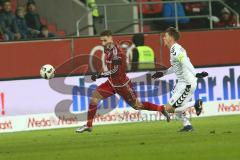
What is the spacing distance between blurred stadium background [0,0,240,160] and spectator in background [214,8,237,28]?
1.7 inches

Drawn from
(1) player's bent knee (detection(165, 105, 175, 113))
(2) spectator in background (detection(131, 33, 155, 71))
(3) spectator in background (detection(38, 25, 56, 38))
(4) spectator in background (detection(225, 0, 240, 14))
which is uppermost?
(4) spectator in background (detection(225, 0, 240, 14))

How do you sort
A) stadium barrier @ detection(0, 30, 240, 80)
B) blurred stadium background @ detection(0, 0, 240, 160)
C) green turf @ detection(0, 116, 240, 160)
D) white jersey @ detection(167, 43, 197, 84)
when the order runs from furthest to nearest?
1. stadium barrier @ detection(0, 30, 240, 80)
2. white jersey @ detection(167, 43, 197, 84)
3. blurred stadium background @ detection(0, 0, 240, 160)
4. green turf @ detection(0, 116, 240, 160)

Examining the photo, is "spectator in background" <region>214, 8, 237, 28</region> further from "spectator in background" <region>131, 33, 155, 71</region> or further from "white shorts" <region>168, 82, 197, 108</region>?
"white shorts" <region>168, 82, 197, 108</region>

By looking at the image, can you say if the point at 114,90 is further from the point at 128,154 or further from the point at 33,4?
the point at 33,4

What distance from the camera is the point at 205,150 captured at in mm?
12797

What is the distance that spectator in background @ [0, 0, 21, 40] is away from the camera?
896 inches

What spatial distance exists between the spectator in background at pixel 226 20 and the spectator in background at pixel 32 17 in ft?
19.9

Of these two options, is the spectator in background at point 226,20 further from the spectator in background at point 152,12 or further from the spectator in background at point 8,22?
the spectator in background at point 8,22

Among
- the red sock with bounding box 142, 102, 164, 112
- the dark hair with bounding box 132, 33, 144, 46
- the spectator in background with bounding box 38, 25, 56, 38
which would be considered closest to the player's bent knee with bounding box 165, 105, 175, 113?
the red sock with bounding box 142, 102, 164, 112

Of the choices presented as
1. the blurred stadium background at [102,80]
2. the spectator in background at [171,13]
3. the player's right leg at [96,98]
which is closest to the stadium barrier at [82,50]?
the blurred stadium background at [102,80]

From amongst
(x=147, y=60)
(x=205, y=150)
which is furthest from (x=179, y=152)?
(x=147, y=60)

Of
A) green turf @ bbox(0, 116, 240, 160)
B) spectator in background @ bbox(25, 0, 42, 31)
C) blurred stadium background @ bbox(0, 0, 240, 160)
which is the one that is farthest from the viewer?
spectator in background @ bbox(25, 0, 42, 31)

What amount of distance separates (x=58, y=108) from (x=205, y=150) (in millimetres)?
7867

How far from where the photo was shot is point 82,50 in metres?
23.0
